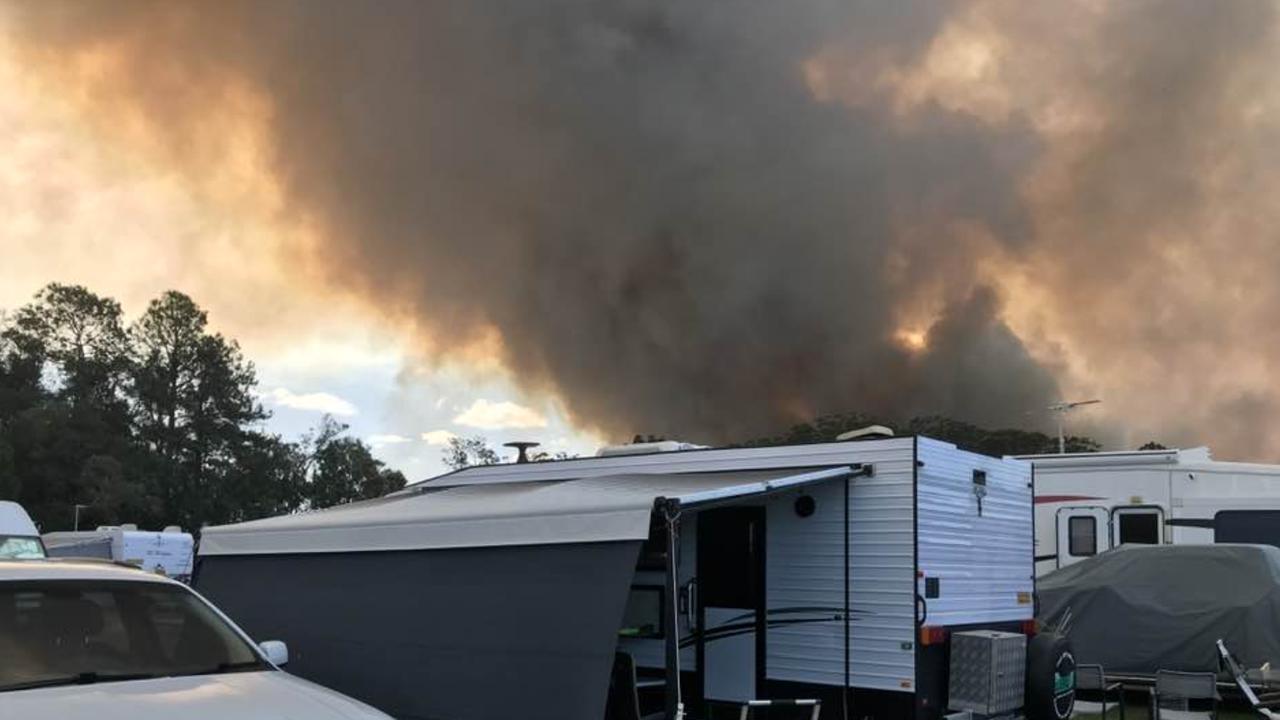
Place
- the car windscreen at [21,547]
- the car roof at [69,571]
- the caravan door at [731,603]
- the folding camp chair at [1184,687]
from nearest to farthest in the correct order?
the car roof at [69,571] < the caravan door at [731,603] < the folding camp chair at [1184,687] < the car windscreen at [21,547]

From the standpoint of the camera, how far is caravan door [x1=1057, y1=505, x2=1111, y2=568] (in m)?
15.5

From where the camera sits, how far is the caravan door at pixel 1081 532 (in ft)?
51.0

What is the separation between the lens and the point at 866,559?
26.0 ft

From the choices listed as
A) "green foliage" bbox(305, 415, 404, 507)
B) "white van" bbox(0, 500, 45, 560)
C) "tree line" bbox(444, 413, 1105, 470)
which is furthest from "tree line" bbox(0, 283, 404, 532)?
"white van" bbox(0, 500, 45, 560)

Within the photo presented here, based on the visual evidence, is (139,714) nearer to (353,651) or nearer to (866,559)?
(353,651)

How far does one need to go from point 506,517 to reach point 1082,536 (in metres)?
11.2

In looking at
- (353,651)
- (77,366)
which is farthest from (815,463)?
(77,366)

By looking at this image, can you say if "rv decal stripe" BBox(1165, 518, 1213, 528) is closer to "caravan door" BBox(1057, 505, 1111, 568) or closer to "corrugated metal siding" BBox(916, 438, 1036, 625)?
"caravan door" BBox(1057, 505, 1111, 568)

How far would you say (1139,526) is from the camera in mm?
15406

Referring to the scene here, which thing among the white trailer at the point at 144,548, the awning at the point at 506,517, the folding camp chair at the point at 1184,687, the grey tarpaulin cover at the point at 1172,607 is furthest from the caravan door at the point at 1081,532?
the white trailer at the point at 144,548

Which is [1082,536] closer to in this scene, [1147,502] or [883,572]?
[1147,502]

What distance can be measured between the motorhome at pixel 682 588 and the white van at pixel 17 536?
3218 millimetres

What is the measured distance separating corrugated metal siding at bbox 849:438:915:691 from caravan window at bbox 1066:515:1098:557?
903 centimetres

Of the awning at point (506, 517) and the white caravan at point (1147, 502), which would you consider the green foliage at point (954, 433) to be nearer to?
the white caravan at point (1147, 502)
